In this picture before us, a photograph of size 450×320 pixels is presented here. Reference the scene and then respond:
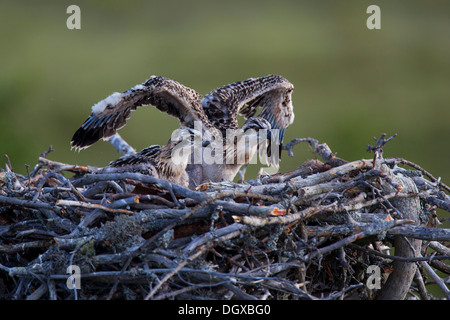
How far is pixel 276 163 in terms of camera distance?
241 inches

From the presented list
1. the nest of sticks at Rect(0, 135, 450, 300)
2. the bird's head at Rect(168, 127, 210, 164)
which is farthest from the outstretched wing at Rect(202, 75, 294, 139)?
the nest of sticks at Rect(0, 135, 450, 300)

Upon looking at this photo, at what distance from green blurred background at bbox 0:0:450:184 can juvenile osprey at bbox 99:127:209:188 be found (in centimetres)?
613

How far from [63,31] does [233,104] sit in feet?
36.4

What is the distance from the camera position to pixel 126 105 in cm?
542

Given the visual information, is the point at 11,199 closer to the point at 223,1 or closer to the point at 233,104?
the point at 233,104

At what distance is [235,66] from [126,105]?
33.7 ft

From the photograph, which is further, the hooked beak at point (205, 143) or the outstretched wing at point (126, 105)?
the hooked beak at point (205, 143)

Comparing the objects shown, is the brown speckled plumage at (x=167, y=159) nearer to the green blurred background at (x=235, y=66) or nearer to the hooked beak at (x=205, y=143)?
the hooked beak at (x=205, y=143)

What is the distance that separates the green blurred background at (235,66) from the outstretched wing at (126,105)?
588cm

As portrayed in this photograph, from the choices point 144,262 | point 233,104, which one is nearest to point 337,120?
point 233,104

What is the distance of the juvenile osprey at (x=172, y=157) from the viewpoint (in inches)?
207

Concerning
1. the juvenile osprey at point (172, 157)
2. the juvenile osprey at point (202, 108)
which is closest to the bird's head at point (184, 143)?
the juvenile osprey at point (172, 157)

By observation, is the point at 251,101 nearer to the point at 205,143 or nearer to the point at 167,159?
the point at 205,143
